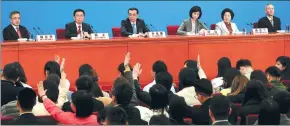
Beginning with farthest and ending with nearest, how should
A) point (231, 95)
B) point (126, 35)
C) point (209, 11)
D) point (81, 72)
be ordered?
point (209, 11)
point (126, 35)
point (81, 72)
point (231, 95)

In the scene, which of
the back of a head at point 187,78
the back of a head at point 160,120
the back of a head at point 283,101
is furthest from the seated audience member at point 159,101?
the back of a head at point 187,78

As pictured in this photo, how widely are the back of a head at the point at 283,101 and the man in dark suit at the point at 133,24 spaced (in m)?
4.77

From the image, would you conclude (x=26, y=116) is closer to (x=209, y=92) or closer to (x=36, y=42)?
(x=209, y=92)

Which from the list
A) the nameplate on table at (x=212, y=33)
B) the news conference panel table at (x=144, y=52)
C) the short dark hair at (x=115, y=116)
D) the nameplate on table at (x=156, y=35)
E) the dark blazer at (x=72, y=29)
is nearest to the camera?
the short dark hair at (x=115, y=116)

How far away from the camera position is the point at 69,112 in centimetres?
557

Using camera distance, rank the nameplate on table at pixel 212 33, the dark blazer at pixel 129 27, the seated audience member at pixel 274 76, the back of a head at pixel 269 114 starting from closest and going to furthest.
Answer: the back of a head at pixel 269 114, the seated audience member at pixel 274 76, the nameplate on table at pixel 212 33, the dark blazer at pixel 129 27

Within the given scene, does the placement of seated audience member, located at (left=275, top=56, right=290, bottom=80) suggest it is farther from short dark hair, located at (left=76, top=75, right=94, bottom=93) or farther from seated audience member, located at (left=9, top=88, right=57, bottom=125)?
seated audience member, located at (left=9, top=88, right=57, bottom=125)

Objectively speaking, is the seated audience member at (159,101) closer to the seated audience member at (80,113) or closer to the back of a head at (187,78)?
the seated audience member at (80,113)

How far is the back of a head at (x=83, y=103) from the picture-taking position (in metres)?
5.38

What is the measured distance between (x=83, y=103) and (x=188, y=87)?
1.68 metres

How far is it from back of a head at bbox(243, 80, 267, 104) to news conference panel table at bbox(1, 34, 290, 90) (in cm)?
351

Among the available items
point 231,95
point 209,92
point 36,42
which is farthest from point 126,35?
point 209,92

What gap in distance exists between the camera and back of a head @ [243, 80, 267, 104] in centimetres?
616

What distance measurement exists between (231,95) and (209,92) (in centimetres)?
76
